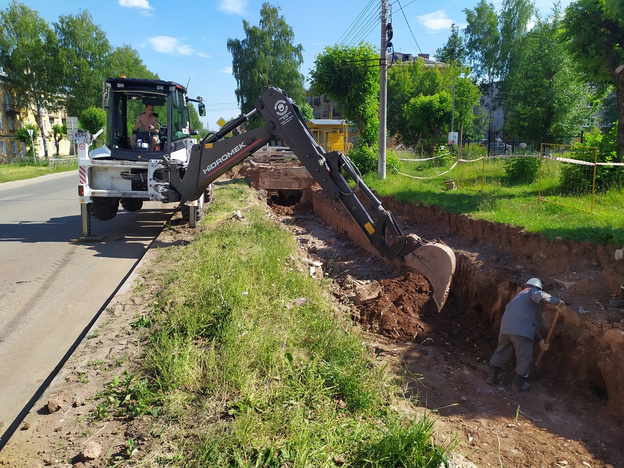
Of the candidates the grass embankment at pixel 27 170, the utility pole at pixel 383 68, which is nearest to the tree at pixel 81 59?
the grass embankment at pixel 27 170

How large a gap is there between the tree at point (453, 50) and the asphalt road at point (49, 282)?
44100 millimetres

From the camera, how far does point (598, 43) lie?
9.66 metres

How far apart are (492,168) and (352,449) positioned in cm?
1322

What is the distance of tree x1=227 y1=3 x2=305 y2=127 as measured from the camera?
42.7 metres

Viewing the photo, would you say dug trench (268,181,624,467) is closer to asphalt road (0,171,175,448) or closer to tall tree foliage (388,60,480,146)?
asphalt road (0,171,175,448)

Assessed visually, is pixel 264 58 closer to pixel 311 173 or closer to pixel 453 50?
pixel 453 50

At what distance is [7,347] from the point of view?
486 cm

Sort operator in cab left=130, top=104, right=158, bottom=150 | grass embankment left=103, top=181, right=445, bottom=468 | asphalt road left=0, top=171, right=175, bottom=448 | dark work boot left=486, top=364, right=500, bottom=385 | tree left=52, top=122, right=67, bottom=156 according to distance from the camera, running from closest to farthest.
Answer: grass embankment left=103, top=181, right=445, bottom=468 < asphalt road left=0, top=171, right=175, bottom=448 < dark work boot left=486, top=364, right=500, bottom=385 < operator in cab left=130, top=104, right=158, bottom=150 < tree left=52, top=122, right=67, bottom=156

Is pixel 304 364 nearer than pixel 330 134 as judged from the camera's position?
Yes

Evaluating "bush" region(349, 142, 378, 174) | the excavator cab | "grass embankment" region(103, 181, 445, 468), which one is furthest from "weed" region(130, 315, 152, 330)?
"bush" region(349, 142, 378, 174)

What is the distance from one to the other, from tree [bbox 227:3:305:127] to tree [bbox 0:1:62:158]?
59.8ft

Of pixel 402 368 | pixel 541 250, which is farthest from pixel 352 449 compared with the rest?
pixel 541 250

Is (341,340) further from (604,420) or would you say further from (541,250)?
(541,250)

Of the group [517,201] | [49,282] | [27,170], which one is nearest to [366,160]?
[517,201]
